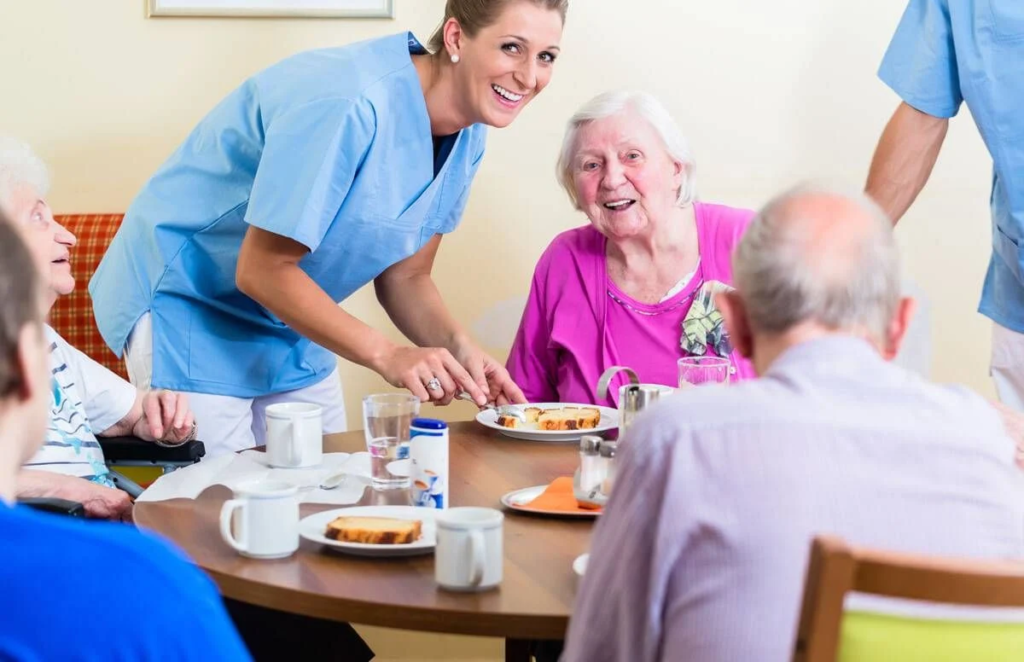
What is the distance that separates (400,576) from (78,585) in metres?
0.61

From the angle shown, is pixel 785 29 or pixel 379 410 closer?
pixel 379 410

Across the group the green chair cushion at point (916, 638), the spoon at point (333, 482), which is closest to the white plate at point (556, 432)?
the spoon at point (333, 482)

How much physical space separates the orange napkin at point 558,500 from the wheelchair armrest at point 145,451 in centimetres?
67

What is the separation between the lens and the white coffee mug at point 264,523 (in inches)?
53.6

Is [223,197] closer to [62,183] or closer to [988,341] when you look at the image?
[62,183]

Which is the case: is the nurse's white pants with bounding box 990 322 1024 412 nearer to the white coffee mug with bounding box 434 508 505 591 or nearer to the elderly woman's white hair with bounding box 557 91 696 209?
the elderly woman's white hair with bounding box 557 91 696 209

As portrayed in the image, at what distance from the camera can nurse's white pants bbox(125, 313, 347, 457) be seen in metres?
2.24

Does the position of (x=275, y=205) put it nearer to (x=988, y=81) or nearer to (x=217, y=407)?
(x=217, y=407)

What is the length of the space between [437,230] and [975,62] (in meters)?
1.10

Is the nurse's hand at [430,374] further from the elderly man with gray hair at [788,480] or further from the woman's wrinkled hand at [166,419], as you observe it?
the elderly man with gray hair at [788,480]

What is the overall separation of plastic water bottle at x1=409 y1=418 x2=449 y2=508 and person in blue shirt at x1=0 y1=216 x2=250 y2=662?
756 millimetres

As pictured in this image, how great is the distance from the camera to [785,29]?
2977mm

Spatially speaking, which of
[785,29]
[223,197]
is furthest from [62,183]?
[785,29]

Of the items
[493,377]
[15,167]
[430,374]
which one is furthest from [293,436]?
[15,167]
